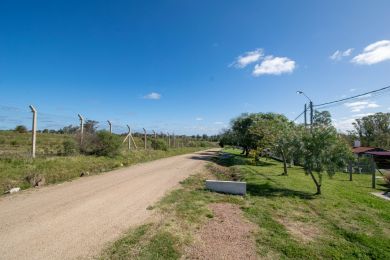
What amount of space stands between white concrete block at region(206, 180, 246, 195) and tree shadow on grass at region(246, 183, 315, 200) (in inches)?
20.7

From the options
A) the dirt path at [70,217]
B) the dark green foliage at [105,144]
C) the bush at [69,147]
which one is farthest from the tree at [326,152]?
the bush at [69,147]

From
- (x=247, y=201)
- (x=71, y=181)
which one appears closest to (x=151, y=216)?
(x=247, y=201)

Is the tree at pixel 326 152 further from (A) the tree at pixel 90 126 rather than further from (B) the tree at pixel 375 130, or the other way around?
(B) the tree at pixel 375 130

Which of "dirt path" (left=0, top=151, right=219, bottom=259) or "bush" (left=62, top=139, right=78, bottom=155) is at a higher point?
"bush" (left=62, top=139, right=78, bottom=155)

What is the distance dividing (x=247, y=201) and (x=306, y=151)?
130 inches

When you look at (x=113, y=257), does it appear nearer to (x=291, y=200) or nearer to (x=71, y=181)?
(x=291, y=200)

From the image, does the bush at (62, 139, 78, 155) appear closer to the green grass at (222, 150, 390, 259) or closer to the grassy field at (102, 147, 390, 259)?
the grassy field at (102, 147, 390, 259)

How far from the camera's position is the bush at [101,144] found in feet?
53.3

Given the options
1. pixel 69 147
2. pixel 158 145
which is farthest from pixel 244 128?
pixel 69 147

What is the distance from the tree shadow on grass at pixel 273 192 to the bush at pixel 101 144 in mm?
9811

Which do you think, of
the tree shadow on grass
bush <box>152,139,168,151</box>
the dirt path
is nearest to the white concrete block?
the tree shadow on grass

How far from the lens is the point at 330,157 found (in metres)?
9.74

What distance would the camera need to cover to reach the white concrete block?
364 inches

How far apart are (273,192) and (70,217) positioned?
702 cm
